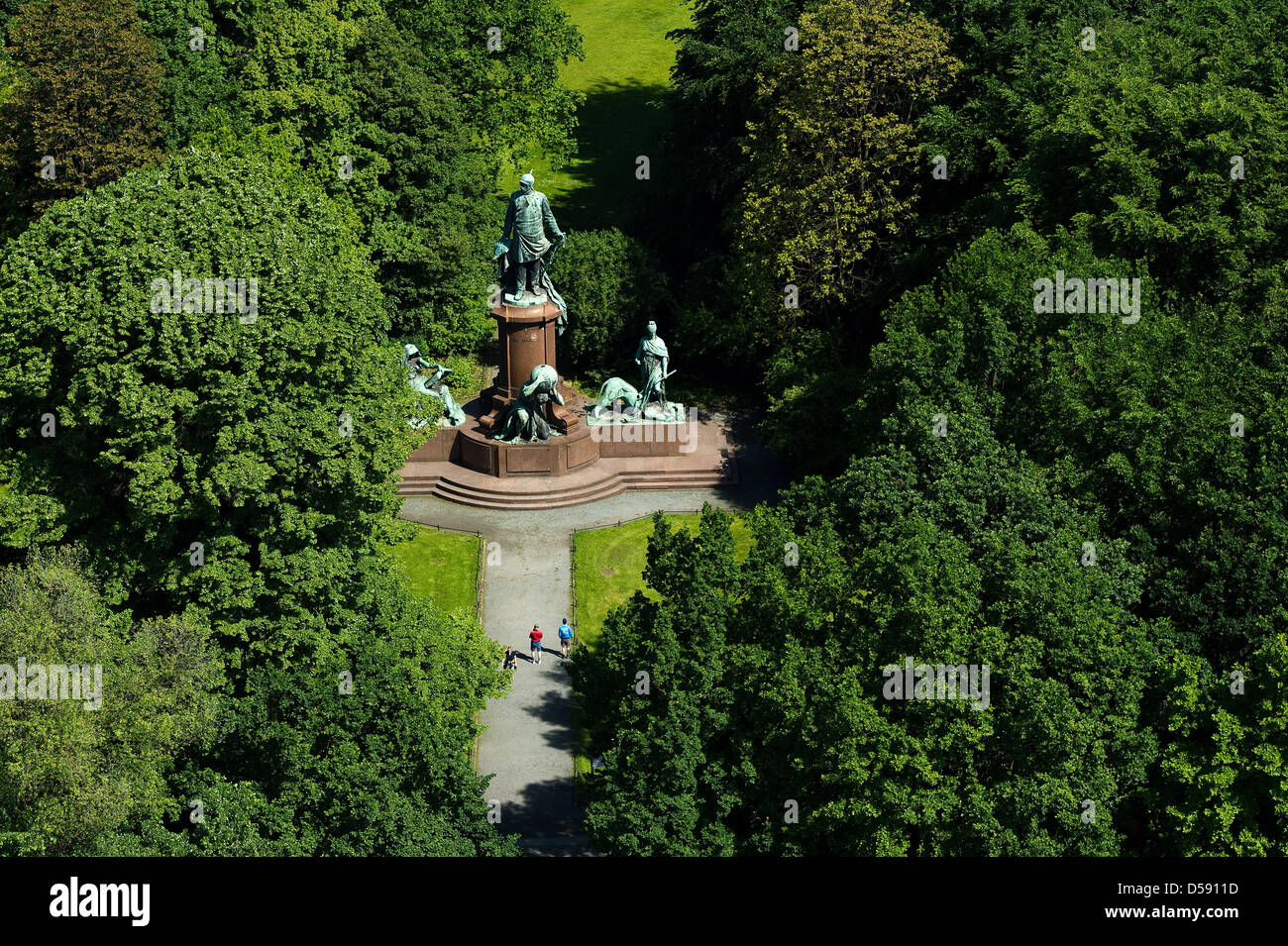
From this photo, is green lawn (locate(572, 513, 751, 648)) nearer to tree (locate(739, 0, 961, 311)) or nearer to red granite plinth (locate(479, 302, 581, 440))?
red granite plinth (locate(479, 302, 581, 440))

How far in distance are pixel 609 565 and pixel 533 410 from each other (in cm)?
695

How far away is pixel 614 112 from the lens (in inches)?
3900

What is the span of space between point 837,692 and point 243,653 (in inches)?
648

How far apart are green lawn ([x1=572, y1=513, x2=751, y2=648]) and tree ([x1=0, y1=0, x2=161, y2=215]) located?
21.5 meters

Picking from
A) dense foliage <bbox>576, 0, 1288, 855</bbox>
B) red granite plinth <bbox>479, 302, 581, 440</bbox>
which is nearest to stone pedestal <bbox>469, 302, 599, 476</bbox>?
red granite plinth <bbox>479, 302, 581, 440</bbox>

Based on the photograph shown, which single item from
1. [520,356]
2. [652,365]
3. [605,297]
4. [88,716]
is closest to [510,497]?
[520,356]

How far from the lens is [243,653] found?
160 feet

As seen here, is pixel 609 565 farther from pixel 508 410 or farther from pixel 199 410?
pixel 199 410

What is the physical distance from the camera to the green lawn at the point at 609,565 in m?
59.0

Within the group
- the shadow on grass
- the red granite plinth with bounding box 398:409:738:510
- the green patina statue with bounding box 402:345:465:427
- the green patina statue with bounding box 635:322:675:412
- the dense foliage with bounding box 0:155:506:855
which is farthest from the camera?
the shadow on grass

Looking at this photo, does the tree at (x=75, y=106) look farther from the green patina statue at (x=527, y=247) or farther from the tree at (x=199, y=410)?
the tree at (x=199, y=410)

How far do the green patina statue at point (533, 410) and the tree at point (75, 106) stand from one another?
52.6 feet

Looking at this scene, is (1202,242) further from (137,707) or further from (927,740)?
(137,707)

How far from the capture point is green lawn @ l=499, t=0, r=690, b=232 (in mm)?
88438
